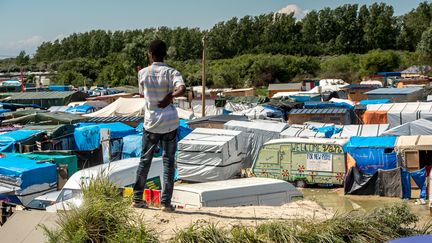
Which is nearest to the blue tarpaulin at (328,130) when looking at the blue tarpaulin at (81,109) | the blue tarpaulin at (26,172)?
the blue tarpaulin at (26,172)

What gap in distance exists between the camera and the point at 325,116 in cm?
2831

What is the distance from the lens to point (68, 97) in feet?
155

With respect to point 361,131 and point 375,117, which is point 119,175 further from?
point 375,117

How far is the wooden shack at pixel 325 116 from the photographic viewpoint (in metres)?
28.1

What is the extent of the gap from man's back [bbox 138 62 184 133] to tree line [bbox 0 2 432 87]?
70.5m

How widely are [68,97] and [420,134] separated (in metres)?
34.5

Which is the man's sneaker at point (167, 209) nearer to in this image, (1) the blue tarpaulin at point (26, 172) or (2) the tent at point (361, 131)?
(1) the blue tarpaulin at point (26, 172)

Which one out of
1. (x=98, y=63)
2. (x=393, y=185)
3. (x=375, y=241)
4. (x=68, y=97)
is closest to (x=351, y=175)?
(x=393, y=185)

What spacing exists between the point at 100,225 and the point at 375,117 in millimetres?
25664

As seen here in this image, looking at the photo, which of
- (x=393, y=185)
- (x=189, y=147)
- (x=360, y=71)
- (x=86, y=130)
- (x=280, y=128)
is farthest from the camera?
(x=360, y=71)

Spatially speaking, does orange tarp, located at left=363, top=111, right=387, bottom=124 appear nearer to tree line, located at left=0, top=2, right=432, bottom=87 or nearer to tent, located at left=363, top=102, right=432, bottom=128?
tent, located at left=363, top=102, right=432, bottom=128

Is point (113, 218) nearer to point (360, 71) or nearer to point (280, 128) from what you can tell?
point (280, 128)

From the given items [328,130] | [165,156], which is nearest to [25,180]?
[165,156]

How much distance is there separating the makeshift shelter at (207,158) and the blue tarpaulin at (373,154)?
192 inches
